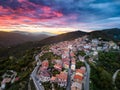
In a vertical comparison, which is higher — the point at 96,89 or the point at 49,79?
the point at 49,79

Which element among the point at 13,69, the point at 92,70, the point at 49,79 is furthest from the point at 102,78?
the point at 13,69

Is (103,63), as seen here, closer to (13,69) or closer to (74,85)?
(74,85)

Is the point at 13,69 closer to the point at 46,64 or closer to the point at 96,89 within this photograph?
the point at 46,64

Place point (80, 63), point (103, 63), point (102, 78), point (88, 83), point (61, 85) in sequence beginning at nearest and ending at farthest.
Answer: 1. point (61, 85)
2. point (88, 83)
3. point (102, 78)
4. point (80, 63)
5. point (103, 63)

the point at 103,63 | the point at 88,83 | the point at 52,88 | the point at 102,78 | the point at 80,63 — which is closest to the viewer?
the point at 52,88

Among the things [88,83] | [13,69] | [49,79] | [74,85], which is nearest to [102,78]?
[88,83]

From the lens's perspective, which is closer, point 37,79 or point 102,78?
point 37,79
